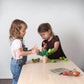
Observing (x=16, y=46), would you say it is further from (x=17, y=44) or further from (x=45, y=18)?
(x=45, y=18)

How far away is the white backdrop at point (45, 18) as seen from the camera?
112 inches

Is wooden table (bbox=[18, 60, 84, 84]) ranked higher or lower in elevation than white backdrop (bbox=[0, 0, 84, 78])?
lower

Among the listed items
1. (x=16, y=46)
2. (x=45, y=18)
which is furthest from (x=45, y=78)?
(x=45, y=18)

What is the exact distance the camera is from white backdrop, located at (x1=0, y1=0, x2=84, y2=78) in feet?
9.34

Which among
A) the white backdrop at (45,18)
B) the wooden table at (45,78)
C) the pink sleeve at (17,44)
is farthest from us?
the white backdrop at (45,18)

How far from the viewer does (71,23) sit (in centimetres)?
291

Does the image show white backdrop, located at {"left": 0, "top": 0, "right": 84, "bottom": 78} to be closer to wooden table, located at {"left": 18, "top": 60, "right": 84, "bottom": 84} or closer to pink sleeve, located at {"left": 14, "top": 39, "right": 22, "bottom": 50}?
pink sleeve, located at {"left": 14, "top": 39, "right": 22, "bottom": 50}

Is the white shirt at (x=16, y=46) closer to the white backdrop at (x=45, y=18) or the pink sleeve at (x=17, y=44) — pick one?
the pink sleeve at (x=17, y=44)

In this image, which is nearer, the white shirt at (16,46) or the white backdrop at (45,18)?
the white shirt at (16,46)

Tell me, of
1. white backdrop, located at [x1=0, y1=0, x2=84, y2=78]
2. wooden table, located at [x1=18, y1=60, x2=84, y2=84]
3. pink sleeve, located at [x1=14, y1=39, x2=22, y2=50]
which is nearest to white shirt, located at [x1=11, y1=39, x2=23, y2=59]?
pink sleeve, located at [x1=14, y1=39, x2=22, y2=50]

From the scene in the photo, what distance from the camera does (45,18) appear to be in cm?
288

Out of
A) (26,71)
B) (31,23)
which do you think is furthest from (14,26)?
(31,23)

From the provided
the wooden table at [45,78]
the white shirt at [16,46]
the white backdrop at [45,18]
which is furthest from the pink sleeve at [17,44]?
the white backdrop at [45,18]

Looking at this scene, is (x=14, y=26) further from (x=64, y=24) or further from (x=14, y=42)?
(x=64, y=24)
